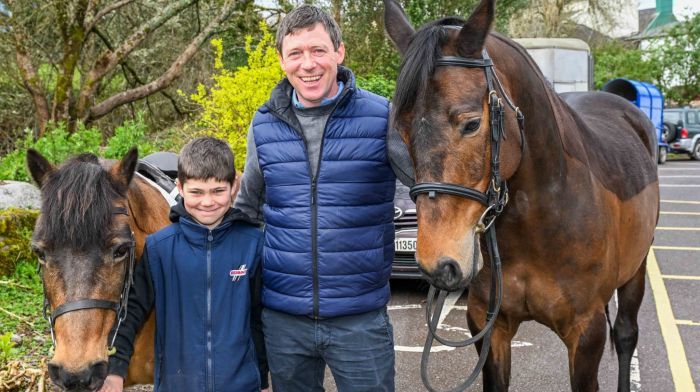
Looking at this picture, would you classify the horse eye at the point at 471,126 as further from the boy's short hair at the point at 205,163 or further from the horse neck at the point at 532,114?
the boy's short hair at the point at 205,163

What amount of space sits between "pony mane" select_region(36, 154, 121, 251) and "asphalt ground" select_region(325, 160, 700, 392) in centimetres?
265

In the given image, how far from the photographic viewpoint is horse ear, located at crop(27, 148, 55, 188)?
7.55 feet

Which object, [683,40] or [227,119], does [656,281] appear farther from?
[683,40]

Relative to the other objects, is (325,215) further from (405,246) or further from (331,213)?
(405,246)

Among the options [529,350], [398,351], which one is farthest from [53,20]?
[529,350]

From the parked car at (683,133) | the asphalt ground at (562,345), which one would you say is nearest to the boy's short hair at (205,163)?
the asphalt ground at (562,345)

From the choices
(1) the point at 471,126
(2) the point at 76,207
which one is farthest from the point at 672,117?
(2) the point at 76,207

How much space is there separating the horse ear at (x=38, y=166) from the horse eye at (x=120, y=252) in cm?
41

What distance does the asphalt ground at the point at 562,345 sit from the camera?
4398 millimetres

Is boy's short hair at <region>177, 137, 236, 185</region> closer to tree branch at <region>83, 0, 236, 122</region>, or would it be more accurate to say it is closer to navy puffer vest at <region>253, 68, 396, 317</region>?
navy puffer vest at <region>253, 68, 396, 317</region>

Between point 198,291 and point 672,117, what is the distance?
956 inches

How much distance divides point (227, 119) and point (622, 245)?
6.14 meters

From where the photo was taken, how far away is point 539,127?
260 cm

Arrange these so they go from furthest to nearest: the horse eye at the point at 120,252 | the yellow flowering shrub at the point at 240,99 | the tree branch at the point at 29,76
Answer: the tree branch at the point at 29,76 < the yellow flowering shrub at the point at 240,99 < the horse eye at the point at 120,252
